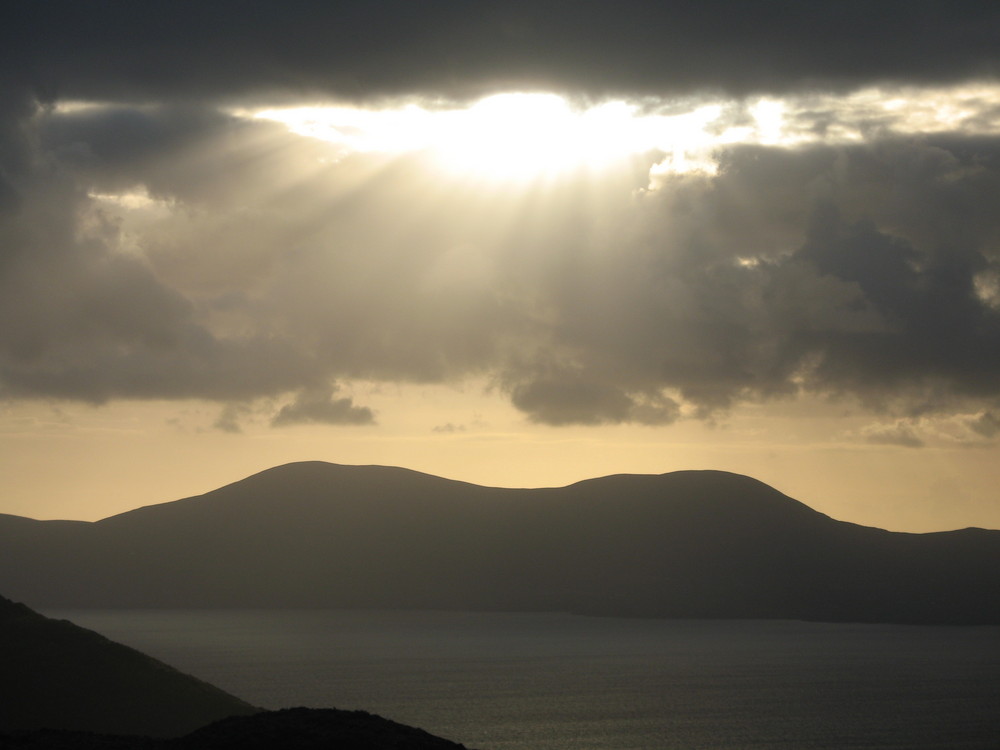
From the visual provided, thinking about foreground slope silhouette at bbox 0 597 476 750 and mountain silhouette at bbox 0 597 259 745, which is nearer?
foreground slope silhouette at bbox 0 597 476 750

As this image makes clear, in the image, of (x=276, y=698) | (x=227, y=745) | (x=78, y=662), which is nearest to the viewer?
(x=227, y=745)

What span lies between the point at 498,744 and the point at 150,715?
58.3 meters

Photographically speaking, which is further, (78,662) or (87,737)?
(78,662)

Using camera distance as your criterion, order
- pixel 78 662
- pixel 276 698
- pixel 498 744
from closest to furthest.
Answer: pixel 78 662 → pixel 498 744 → pixel 276 698

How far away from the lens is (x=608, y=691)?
199 m

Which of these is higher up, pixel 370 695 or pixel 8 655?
pixel 8 655

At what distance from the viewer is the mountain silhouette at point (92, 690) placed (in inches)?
3292

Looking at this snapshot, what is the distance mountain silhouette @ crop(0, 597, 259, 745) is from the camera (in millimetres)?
83625

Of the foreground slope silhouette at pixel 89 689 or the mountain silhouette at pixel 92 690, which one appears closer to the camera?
the foreground slope silhouette at pixel 89 689

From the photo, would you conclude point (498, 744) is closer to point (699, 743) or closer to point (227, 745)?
point (699, 743)

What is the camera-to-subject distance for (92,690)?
3499 inches

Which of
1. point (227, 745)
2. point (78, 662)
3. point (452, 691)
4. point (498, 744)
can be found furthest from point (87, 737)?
point (452, 691)

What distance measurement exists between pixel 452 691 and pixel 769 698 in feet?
191

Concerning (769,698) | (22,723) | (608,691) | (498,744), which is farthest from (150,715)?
(769,698)
